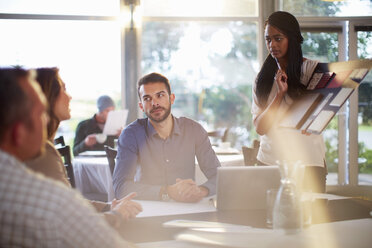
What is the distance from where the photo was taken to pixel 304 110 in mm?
1907

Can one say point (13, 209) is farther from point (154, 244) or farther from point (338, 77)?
point (338, 77)

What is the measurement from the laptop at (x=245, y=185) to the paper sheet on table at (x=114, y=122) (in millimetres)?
2931

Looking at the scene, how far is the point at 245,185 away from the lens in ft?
5.73

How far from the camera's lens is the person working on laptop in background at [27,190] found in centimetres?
82

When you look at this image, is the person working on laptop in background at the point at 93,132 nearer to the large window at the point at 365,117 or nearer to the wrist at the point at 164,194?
the wrist at the point at 164,194

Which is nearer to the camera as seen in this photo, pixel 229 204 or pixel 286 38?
pixel 229 204

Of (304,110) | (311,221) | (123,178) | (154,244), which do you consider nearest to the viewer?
(154,244)

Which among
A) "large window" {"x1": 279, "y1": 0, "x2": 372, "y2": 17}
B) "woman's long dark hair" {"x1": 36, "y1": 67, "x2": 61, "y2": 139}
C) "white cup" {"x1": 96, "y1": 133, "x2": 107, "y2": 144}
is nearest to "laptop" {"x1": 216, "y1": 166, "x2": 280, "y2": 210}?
"woman's long dark hair" {"x1": 36, "y1": 67, "x2": 61, "y2": 139}

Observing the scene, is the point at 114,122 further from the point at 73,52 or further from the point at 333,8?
the point at 333,8

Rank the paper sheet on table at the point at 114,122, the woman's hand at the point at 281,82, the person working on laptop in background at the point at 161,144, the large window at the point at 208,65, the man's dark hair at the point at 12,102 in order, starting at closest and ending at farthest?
the man's dark hair at the point at 12,102 → the woman's hand at the point at 281,82 → the person working on laptop in background at the point at 161,144 → the paper sheet on table at the point at 114,122 → the large window at the point at 208,65

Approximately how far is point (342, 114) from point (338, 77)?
15.6ft

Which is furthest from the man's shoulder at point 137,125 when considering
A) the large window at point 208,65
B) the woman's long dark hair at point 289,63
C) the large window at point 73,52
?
the large window at point 208,65

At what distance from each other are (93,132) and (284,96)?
3123mm

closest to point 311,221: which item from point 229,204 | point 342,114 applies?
Result: point 229,204
